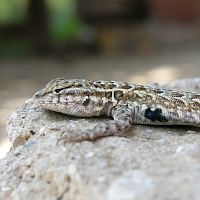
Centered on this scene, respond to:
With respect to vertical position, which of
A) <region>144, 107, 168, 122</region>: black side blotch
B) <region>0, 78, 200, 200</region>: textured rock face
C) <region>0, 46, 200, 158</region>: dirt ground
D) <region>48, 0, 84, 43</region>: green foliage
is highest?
<region>48, 0, 84, 43</region>: green foliage

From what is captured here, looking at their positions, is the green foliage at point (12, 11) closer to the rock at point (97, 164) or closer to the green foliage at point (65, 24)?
the green foliage at point (65, 24)

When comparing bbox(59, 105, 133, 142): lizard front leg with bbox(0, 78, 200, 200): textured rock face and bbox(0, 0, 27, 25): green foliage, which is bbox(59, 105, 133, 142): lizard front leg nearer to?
bbox(0, 78, 200, 200): textured rock face

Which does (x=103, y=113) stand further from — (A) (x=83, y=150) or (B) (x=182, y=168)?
(B) (x=182, y=168)

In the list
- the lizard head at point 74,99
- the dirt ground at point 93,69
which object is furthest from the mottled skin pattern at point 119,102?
the dirt ground at point 93,69

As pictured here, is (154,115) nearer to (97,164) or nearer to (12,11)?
(97,164)

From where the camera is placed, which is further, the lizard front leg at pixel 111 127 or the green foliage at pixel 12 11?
the green foliage at pixel 12 11

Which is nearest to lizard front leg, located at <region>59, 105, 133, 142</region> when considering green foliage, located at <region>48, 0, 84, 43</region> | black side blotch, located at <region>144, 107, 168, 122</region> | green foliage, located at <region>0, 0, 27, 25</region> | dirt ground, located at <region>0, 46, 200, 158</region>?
black side blotch, located at <region>144, 107, 168, 122</region>
